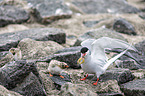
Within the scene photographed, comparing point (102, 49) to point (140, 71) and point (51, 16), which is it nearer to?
point (140, 71)

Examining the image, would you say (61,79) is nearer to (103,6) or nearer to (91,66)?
(91,66)

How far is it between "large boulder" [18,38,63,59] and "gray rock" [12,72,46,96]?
135 centimetres

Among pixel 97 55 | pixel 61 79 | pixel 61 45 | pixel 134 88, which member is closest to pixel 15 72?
pixel 61 79

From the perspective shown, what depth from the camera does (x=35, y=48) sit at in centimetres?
435

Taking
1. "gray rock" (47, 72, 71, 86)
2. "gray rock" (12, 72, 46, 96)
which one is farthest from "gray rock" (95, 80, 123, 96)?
"gray rock" (12, 72, 46, 96)

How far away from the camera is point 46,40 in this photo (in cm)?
475

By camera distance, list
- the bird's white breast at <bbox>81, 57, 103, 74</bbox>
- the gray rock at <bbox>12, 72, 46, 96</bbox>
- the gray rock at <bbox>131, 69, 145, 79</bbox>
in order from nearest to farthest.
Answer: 1. the gray rock at <bbox>12, 72, 46, 96</bbox>
2. the bird's white breast at <bbox>81, 57, 103, 74</bbox>
3. the gray rock at <bbox>131, 69, 145, 79</bbox>

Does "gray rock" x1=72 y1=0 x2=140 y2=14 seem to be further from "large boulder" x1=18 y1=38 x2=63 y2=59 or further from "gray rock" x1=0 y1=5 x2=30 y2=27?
"large boulder" x1=18 y1=38 x2=63 y2=59

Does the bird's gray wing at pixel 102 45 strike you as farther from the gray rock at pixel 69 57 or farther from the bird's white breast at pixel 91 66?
the gray rock at pixel 69 57

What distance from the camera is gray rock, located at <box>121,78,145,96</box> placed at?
9.70 feet

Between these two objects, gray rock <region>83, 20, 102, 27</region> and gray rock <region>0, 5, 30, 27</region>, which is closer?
gray rock <region>0, 5, 30, 27</region>

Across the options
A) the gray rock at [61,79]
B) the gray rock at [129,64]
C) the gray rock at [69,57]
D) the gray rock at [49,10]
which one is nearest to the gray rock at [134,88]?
the gray rock at [129,64]

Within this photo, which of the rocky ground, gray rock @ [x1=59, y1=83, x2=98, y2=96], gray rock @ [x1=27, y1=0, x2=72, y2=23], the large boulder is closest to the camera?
gray rock @ [x1=59, y1=83, x2=98, y2=96]

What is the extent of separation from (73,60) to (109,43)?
0.93 metres
